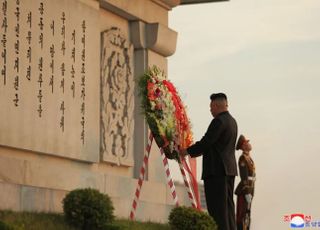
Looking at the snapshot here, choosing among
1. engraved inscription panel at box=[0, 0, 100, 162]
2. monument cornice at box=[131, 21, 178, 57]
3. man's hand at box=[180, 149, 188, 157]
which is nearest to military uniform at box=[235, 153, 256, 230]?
engraved inscription panel at box=[0, 0, 100, 162]

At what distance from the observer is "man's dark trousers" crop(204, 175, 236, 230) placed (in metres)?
11.0

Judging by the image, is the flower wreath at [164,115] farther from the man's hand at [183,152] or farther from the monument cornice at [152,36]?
the monument cornice at [152,36]

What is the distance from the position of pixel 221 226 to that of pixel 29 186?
2.20 m

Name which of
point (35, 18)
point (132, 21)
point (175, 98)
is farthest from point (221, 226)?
point (132, 21)

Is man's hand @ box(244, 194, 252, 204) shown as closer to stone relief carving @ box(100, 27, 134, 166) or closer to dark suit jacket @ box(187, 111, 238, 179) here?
stone relief carving @ box(100, 27, 134, 166)

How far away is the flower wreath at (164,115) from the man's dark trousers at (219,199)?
Result: 0.76 meters

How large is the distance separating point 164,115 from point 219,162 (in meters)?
0.99

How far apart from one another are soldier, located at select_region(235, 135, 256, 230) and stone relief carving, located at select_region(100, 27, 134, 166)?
1.67 metres

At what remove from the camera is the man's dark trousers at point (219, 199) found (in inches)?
432

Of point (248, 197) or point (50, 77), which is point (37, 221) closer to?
point (50, 77)

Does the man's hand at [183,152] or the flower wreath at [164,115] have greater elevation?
the flower wreath at [164,115]

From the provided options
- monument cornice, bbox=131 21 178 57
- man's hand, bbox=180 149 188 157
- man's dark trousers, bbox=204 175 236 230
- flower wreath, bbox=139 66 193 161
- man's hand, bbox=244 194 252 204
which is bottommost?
man's dark trousers, bbox=204 175 236 230

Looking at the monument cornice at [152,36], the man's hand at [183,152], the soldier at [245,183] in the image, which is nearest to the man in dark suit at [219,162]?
the man's hand at [183,152]

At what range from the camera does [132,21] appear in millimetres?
15859
